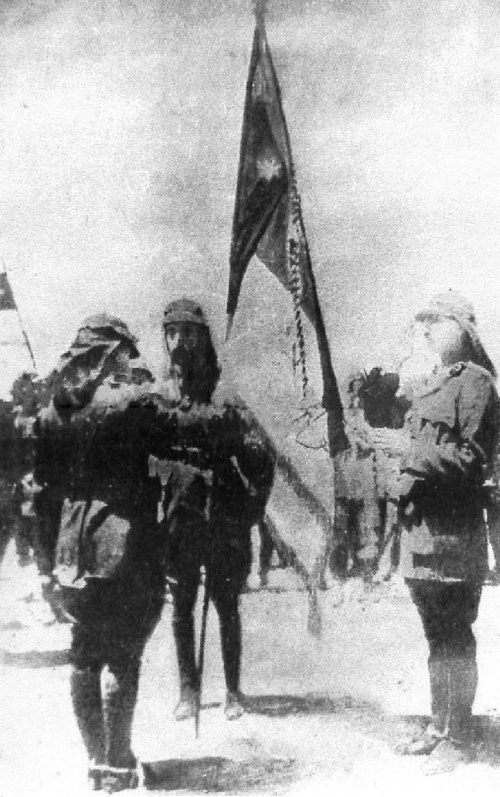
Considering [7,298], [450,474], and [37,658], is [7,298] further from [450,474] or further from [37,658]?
[450,474]

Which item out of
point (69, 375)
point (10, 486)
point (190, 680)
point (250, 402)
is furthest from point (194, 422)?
point (190, 680)

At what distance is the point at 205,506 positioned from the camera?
4.23 metres

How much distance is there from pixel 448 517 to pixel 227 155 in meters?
1.79

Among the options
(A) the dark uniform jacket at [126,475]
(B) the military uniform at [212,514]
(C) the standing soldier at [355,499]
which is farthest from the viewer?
(C) the standing soldier at [355,499]

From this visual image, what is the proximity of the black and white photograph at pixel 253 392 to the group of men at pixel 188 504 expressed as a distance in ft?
0.04

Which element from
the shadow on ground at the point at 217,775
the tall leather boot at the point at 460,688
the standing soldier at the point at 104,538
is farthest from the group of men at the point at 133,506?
the tall leather boot at the point at 460,688

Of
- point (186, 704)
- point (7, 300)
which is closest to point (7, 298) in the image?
point (7, 300)

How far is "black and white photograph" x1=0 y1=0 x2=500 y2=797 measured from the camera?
4.20 metres

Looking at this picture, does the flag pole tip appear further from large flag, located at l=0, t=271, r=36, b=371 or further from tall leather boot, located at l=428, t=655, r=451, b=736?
tall leather boot, located at l=428, t=655, r=451, b=736

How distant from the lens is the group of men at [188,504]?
4145mm

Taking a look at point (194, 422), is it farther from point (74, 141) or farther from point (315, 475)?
point (74, 141)

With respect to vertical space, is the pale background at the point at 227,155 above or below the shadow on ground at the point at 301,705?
above

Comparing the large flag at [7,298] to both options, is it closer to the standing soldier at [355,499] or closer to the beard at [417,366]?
the standing soldier at [355,499]

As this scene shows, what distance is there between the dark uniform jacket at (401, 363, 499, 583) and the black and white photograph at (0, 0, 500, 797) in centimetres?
1
